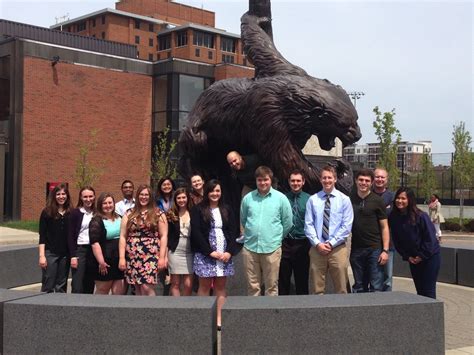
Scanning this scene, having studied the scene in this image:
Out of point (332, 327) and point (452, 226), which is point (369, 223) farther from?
point (452, 226)

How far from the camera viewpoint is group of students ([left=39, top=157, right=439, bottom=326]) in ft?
16.6

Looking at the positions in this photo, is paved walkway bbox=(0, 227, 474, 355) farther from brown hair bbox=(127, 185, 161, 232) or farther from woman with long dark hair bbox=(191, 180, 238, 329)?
brown hair bbox=(127, 185, 161, 232)

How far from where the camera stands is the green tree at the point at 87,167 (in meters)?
24.3

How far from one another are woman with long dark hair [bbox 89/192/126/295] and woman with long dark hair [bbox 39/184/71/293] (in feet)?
1.86

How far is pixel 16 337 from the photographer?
394 centimetres

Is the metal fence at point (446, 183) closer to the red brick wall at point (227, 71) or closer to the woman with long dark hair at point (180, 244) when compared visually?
the red brick wall at point (227, 71)

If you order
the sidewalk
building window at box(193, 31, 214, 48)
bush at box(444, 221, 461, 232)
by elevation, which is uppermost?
building window at box(193, 31, 214, 48)

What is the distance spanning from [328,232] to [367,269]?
727 mm

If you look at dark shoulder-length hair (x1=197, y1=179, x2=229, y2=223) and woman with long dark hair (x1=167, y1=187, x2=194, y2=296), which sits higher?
dark shoulder-length hair (x1=197, y1=179, x2=229, y2=223)

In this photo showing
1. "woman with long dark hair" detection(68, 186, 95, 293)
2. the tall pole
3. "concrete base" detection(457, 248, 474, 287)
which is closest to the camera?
"woman with long dark hair" detection(68, 186, 95, 293)

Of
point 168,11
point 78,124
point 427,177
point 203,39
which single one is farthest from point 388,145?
point 168,11

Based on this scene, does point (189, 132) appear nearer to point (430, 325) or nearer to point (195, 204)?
point (195, 204)

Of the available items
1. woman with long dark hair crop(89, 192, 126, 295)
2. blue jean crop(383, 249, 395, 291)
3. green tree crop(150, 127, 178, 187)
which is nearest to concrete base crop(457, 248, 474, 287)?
blue jean crop(383, 249, 395, 291)

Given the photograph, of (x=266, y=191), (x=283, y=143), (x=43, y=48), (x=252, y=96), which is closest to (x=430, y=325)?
(x=266, y=191)
